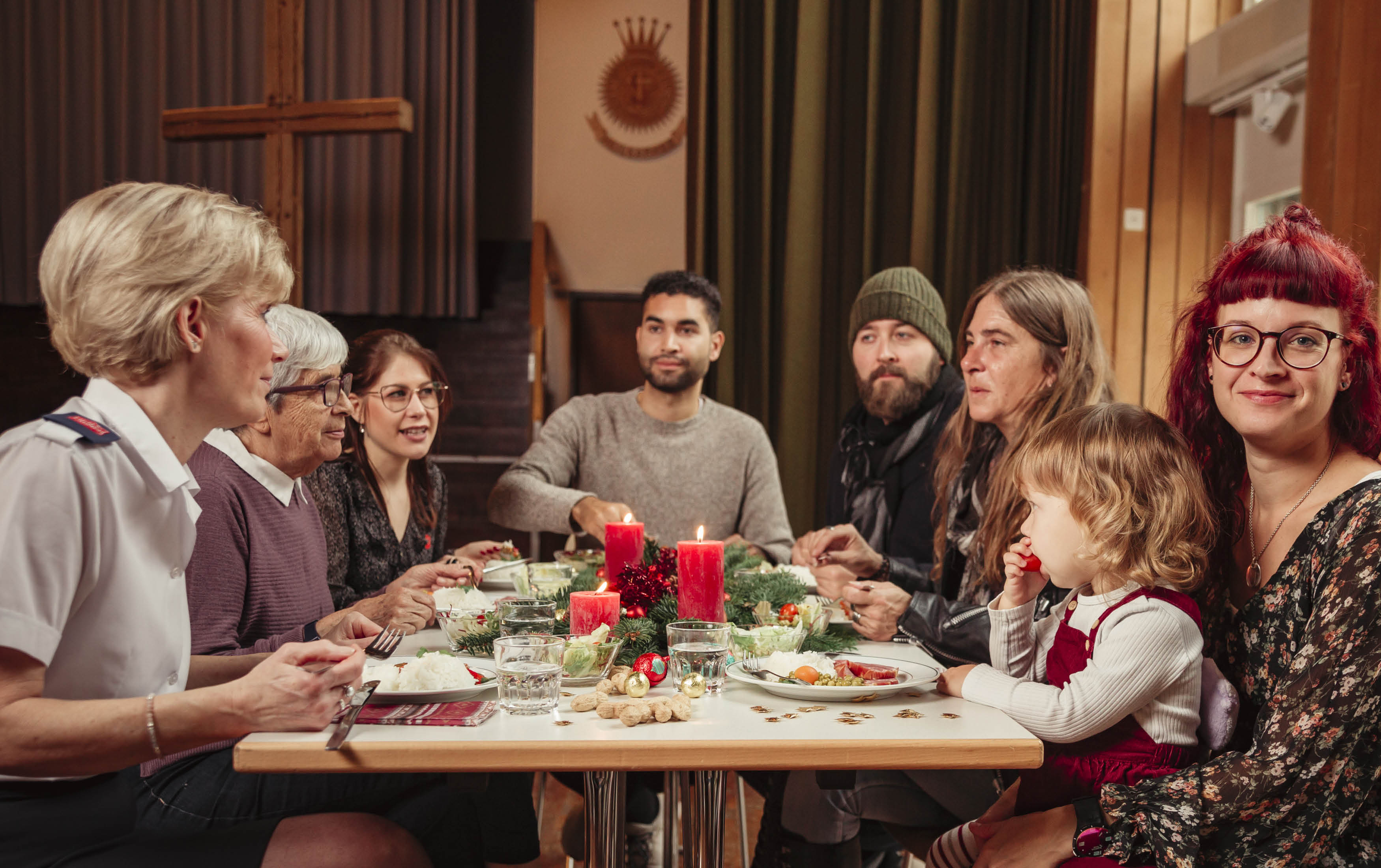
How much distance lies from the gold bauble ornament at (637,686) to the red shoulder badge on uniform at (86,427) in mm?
636

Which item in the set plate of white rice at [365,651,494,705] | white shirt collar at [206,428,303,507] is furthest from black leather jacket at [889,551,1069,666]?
white shirt collar at [206,428,303,507]

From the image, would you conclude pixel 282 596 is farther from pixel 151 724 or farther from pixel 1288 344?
pixel 1288 344

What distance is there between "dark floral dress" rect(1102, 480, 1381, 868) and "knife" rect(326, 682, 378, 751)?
2.89 feet

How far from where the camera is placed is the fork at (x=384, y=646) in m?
1.42

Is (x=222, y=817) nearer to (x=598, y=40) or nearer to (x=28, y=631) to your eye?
(x=28, y=631)

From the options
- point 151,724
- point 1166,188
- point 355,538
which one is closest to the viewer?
point 151,724

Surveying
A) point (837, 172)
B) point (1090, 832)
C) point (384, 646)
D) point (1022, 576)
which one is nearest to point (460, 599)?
point (384, 646)

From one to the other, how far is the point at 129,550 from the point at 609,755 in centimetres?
57

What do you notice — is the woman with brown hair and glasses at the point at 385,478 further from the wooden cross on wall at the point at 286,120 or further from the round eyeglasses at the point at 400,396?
the wooden cross on wall at the point at 286,120

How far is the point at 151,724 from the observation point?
1.03 m

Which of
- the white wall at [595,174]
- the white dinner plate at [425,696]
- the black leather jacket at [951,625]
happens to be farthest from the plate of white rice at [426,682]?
the white wall at [595,174]

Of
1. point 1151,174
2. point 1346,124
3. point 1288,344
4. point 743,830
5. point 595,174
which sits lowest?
point 743,830

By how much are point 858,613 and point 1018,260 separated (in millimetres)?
2457

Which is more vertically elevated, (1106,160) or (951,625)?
(1106,160)
